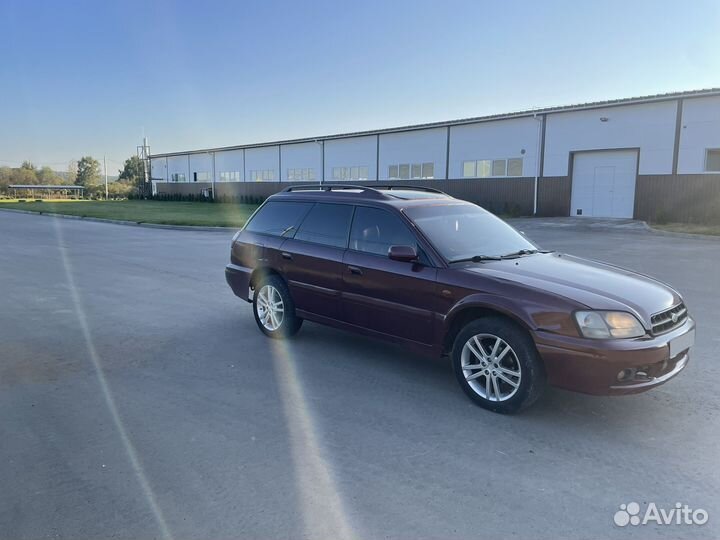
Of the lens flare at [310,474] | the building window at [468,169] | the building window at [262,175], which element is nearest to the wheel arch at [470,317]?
the lens flare at [310,474]

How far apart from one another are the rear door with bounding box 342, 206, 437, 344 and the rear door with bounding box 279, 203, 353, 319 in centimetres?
15

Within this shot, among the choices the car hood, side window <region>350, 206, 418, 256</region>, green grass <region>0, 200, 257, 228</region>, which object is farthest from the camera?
green grass <region>0, 200, 257, 228</region>

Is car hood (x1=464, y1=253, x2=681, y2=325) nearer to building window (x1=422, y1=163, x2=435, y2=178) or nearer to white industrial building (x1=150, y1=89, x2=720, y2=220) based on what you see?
white industrial building (x1=150, y1=89, x2=720, y2=220)

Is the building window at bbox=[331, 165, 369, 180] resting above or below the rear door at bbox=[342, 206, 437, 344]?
above

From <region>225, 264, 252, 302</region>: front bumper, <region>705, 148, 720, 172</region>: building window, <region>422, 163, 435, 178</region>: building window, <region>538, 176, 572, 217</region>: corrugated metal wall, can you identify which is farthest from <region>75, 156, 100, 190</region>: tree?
<region>225, 264, 252, 302</region>: front bumper

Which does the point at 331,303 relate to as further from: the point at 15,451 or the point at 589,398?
the point at 15,451

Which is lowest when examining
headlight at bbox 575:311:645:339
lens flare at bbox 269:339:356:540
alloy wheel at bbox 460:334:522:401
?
lens flare at bbox 269:339:356:540

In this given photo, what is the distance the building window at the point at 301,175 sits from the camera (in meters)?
45.8

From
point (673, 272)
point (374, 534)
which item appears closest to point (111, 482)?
point (374, 534)

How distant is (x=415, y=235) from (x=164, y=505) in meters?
3.06

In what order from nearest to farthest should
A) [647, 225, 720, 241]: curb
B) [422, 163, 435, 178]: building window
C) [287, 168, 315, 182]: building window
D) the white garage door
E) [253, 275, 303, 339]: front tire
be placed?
[253, 275, 303, 339]: front tire, [647, 225, 720, 241]: curb, the white garage door, [422, 163, 435, 178]: building window, [287, 168, 315, 182]: building window

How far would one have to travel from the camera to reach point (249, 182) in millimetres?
52688

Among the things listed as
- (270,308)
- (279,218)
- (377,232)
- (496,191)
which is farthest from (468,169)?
(377,232)

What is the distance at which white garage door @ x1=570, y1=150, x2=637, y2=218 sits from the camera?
2680 centimetres
